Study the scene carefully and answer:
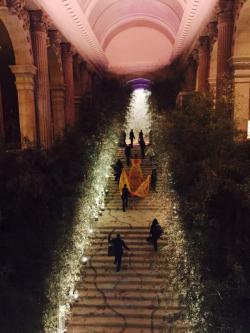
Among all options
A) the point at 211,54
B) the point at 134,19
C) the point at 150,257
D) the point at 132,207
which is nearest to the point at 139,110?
the point at 134,19

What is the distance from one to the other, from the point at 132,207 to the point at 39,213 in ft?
22.9

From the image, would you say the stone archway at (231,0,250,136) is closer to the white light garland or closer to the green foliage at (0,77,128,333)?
the white light garland

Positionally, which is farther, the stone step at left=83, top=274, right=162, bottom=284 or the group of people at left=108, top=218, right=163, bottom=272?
the stone step at left=83, top=274, right=162, bottom=284

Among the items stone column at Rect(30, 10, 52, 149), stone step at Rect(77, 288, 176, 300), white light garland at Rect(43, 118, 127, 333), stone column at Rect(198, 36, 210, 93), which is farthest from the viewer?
stone column at Rect(198, 36, 210, 93)

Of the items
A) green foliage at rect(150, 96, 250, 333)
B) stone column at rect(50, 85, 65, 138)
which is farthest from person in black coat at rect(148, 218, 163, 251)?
stone column at rect(50, 85, 65, 138)

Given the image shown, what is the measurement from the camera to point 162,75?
23531 mm

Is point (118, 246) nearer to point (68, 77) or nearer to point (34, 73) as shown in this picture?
point (34, 73)

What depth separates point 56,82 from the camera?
1450 cm

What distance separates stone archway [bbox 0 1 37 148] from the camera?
9.31 meters

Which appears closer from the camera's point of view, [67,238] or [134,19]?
[67,238]

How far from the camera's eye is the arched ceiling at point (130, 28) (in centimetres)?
1169

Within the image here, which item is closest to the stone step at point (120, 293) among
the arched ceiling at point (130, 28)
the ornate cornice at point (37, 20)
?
the ornate cornice at point (37, 20)

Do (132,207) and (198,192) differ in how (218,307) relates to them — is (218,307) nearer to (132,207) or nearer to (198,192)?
(198,192)

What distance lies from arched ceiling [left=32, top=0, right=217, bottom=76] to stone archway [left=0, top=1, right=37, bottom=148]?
109 cm
